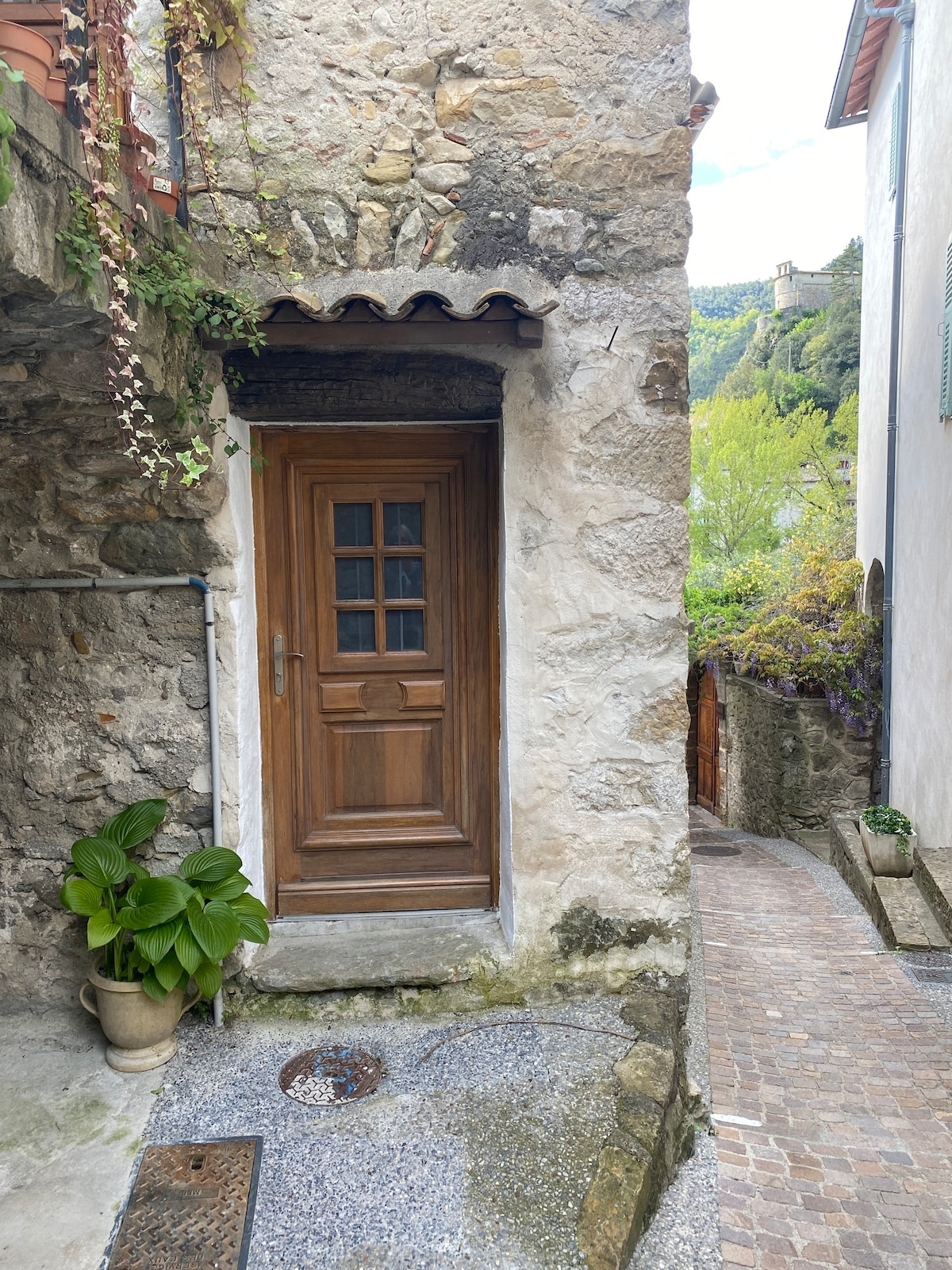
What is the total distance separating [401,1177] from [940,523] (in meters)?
5.96

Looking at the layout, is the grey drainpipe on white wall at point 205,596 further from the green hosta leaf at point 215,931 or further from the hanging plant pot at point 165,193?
the hanging plant pot at point 165,193

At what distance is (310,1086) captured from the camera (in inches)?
111

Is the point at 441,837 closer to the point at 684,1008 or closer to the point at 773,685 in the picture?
the point at 684,1008

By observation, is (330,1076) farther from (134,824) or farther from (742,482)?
(742,482)

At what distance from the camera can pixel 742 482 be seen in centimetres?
1955

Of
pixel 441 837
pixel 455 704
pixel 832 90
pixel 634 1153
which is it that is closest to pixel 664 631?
pixel 455 704

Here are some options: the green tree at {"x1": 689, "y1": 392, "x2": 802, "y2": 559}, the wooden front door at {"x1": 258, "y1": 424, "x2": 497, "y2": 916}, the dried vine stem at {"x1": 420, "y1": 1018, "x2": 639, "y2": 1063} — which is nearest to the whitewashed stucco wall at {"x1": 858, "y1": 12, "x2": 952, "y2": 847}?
the dried vine stem at {"x1": 420, "y1": 1018, "x2": 639, "y2": 1063}

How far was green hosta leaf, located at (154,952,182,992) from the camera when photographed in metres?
2.76

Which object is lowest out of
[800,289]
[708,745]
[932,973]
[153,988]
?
[708,745]

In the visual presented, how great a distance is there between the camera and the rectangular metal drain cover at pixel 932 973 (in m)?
4.58

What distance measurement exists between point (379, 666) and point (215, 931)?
1.22 meters

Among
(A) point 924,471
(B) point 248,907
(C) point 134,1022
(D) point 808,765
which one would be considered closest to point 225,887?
(B) point 248,907

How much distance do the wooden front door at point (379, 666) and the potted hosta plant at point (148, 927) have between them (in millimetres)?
587

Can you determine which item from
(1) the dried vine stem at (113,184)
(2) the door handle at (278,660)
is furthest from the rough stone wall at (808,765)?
(1) the dried vine stem at (113,184)
